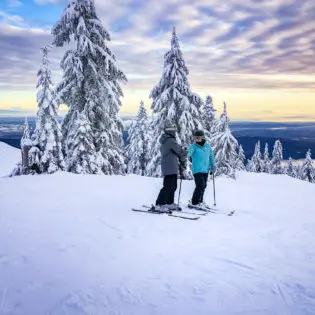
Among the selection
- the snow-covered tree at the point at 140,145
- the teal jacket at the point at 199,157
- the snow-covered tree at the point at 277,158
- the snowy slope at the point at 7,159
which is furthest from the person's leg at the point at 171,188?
the snow-covered tree at the point at 277,158

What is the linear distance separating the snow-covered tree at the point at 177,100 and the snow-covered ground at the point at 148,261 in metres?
15.3

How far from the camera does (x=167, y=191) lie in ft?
28.6

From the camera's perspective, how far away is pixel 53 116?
73.6 feet

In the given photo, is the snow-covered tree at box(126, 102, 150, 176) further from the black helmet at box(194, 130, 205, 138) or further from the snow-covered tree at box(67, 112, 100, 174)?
the black helmet at box(194, 130, 205, 138)

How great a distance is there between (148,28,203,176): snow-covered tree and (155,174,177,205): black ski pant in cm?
1540

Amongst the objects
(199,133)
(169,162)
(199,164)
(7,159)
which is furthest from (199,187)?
(7,159)

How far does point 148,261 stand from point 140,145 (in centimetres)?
3589

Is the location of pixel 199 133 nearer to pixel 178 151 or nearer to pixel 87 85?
pixel 178 151

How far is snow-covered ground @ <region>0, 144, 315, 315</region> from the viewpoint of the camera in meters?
3.91

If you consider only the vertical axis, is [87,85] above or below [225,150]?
above

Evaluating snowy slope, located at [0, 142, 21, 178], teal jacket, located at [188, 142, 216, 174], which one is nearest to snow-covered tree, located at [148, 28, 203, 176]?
teal jacket, located at [188, 142, 216, 174]

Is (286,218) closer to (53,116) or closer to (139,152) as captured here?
(53,116)

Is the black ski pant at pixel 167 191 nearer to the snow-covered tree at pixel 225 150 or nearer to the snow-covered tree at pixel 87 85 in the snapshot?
the snow-covered tree at pixel 87 85

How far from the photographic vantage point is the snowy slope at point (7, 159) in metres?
48.1
